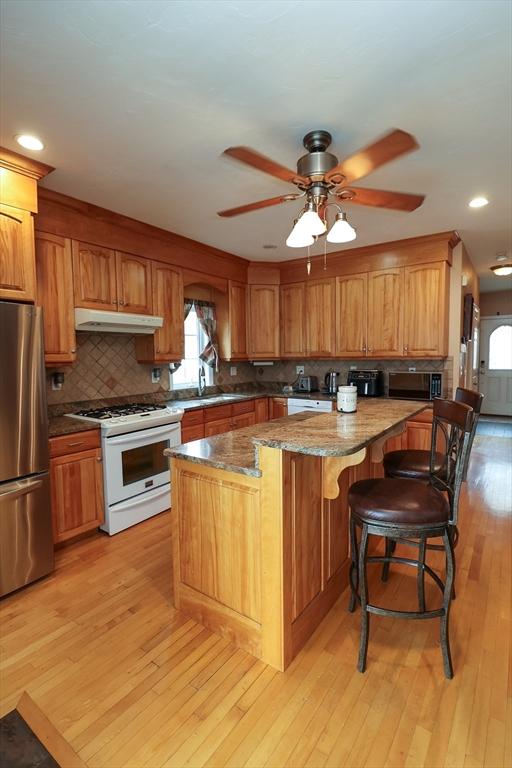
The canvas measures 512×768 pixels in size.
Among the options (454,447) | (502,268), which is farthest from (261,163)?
(502,268)

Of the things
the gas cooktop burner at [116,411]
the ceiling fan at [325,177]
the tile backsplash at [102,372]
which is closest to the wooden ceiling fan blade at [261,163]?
the ceiling fan at [325,177]

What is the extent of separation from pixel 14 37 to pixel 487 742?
10.1ft

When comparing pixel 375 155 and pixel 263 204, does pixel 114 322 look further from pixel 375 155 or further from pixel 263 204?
pixel 375 155

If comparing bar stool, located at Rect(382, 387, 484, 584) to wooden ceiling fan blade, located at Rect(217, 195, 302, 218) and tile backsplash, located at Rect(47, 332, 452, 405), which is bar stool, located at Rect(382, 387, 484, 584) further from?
tile backsplash, located at Rect(47, 332, 452, 405)

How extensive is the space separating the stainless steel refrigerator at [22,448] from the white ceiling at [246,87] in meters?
1.06

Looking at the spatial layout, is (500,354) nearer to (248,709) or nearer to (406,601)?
(406,601)

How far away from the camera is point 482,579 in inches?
93.2

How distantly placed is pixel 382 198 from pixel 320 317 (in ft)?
8.90

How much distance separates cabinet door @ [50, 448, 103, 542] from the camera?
8.86 feet

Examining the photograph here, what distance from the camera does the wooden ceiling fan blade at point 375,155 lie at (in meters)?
1.46

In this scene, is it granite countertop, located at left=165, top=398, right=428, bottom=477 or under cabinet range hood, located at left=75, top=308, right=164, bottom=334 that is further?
under cabinet range hood, located at left=75, top=308, right=164, bottom=334

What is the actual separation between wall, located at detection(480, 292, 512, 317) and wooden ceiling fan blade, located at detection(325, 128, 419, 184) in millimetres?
7202

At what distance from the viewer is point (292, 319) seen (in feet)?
16.2

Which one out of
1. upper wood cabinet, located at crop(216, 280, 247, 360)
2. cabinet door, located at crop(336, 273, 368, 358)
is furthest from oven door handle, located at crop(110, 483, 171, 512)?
cabinet door, located at crop(336, 273, 368, 358)
